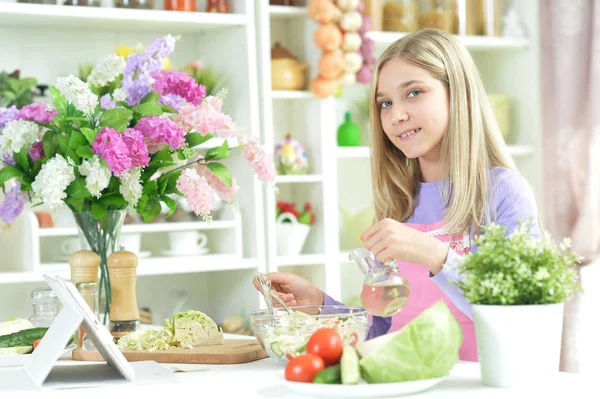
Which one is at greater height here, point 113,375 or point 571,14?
point 571,14

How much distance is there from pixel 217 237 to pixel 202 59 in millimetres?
746

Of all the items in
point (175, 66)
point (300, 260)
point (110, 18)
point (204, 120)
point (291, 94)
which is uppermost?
point (110, 18)

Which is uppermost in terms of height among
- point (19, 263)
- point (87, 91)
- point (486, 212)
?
point (87, 91)

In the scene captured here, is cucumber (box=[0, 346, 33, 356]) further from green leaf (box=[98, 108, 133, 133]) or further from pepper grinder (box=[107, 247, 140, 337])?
green leaf (box=[98, 108, 133, 133])

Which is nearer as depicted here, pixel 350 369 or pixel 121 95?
pixel 350 369

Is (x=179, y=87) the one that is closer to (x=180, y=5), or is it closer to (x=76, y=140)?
(x=76, y=140)

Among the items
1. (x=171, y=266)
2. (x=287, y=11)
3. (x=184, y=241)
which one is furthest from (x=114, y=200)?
(x=287, y=11)

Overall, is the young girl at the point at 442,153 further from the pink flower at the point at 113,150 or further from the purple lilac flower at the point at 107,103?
the purple lilac flower at the point at 107,103

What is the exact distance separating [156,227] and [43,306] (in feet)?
4.29

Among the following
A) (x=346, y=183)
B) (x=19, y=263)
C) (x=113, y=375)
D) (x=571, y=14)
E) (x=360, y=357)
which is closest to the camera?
(x=360, y=357)

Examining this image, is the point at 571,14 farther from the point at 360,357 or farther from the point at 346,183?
the point at 360,357

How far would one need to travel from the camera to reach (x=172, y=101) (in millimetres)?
1977

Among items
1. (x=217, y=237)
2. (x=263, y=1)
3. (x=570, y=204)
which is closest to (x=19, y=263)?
(x=217, y=237)

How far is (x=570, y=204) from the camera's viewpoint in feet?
12.0
